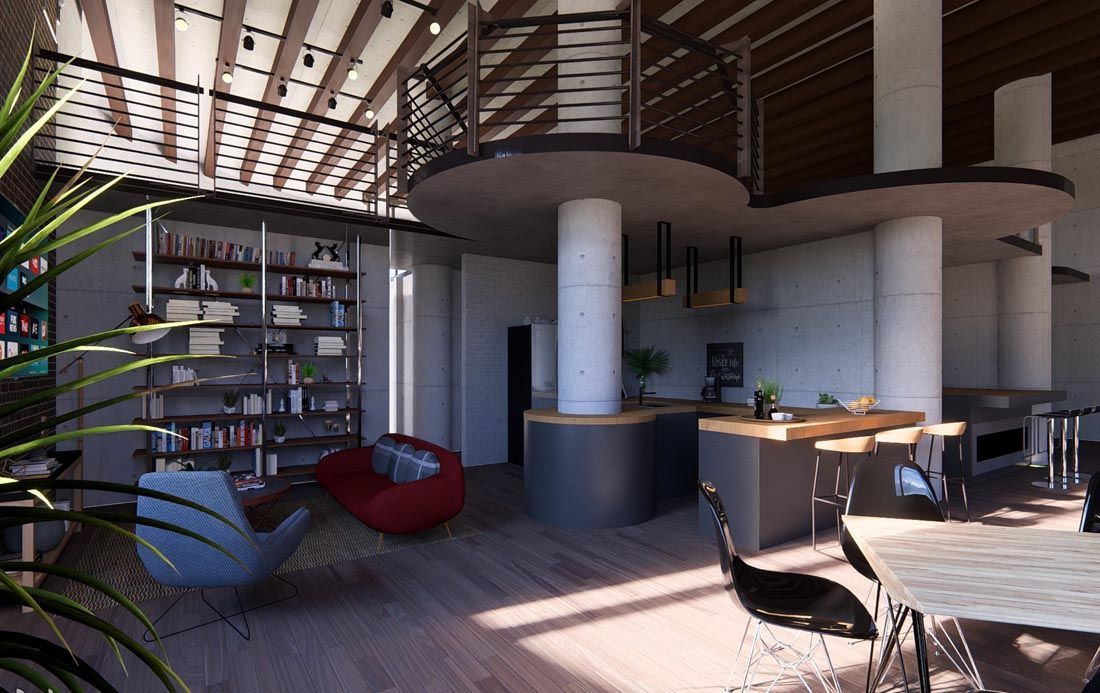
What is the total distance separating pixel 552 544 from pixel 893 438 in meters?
3.05

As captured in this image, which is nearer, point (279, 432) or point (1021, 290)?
point (279, 432)

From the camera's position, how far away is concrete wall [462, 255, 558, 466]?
869 cm

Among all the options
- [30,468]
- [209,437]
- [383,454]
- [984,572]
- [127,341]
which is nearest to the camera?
[984,572]

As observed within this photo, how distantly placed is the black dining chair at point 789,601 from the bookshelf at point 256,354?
5526 millimetres

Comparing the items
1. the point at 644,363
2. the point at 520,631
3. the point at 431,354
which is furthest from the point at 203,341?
the point at 644,363

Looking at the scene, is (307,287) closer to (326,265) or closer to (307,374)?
(326,265)

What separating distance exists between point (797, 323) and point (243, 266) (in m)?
7.27

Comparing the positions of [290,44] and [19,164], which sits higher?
[290,44]

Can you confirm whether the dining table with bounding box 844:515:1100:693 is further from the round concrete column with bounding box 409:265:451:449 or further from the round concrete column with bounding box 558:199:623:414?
the round concrete column with bounding box 409:265:451:449

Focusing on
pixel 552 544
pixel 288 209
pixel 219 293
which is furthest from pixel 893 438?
pixel 219 293

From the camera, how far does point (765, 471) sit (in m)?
4.93

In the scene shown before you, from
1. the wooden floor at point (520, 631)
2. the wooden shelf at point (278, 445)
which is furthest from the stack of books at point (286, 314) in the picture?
the wooden floor at point (520, 631)

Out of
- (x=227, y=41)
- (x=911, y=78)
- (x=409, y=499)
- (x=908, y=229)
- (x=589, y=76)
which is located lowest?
(x=409, y=499)

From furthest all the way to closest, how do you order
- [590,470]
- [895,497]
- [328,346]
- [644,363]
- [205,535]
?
[644,363] < [328,346] < [590,470] < [205,535] < [895,497]
